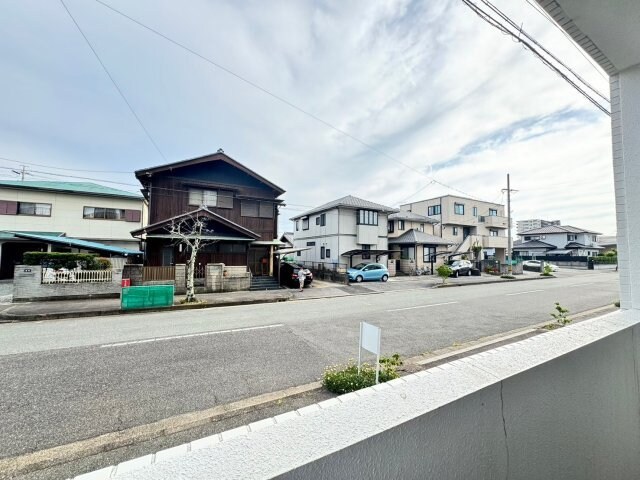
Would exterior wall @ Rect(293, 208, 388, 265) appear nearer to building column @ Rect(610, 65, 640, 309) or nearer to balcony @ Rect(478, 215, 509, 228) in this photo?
balcony @ Rect(478, 215, 509, 228)

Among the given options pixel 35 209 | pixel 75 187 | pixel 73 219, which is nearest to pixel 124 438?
pixel 73 219

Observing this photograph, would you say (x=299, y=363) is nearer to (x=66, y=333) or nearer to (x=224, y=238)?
(x=66, y=333)

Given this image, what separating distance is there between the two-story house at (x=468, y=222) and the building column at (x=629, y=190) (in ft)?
101

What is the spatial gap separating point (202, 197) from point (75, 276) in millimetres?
8266

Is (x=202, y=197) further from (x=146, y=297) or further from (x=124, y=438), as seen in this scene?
(x=124, y=438)

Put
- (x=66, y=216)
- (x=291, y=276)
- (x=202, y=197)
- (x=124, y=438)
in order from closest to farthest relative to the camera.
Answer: (x=124, y=438), (x=291, y=276), (x=202, y=197), (x=66, y=216)

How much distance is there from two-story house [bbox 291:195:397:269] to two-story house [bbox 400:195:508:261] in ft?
37.8

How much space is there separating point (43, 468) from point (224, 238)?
13.8m

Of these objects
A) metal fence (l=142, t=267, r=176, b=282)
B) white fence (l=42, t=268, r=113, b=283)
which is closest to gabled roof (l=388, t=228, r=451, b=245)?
metal fence (l=142, t=267, r=176, b=282)

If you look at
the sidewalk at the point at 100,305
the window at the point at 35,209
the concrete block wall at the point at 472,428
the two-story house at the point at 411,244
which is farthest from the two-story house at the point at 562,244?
A: the window at the point at 35,209

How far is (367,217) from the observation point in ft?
83.0

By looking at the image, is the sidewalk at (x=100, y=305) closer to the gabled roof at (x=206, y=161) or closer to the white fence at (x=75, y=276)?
the white fence at (x=75, y=276)

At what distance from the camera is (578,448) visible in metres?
1.80

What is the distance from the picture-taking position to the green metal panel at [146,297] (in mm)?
9852
